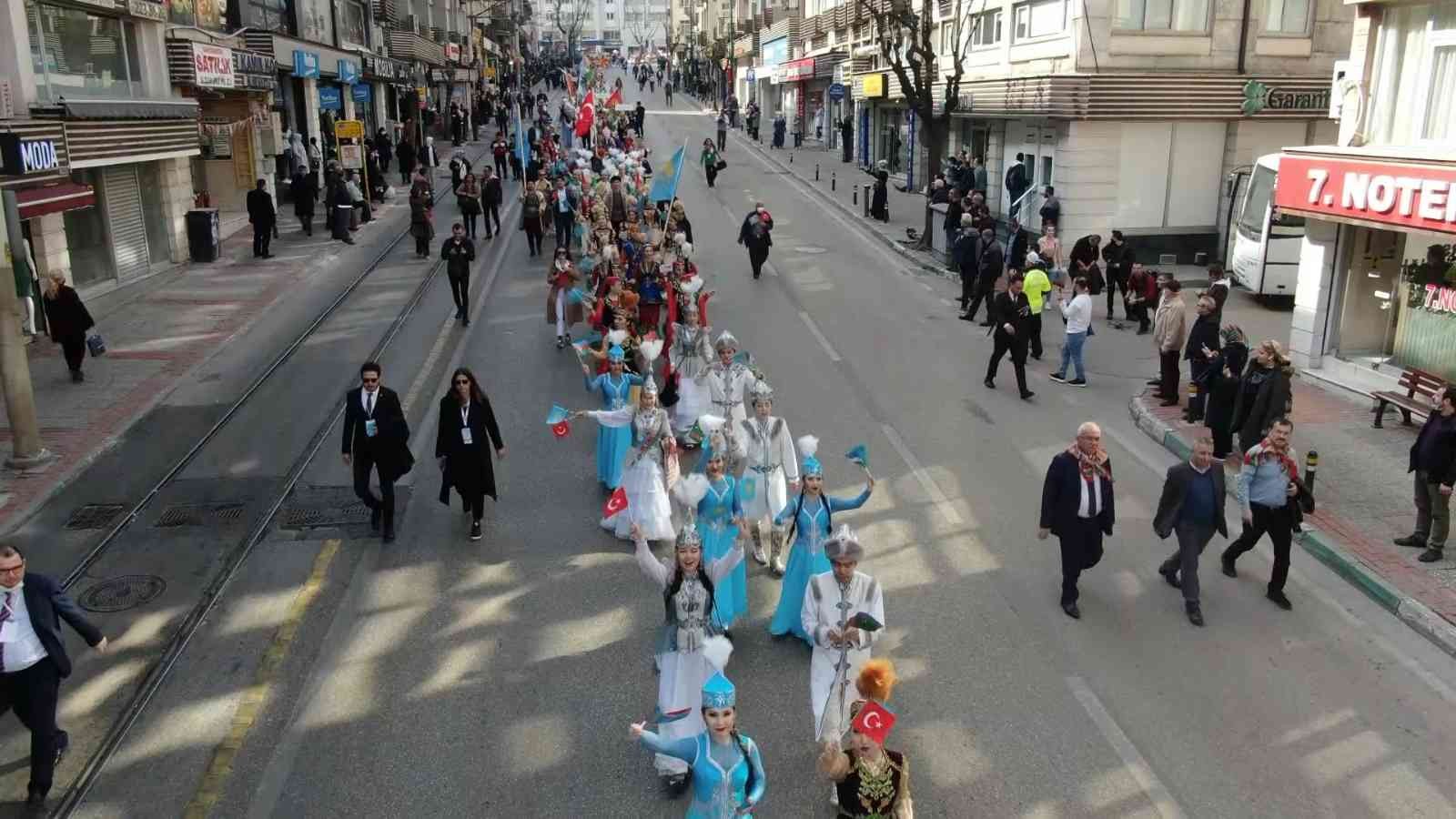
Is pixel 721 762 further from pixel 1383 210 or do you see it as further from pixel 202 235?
pixel 202 235

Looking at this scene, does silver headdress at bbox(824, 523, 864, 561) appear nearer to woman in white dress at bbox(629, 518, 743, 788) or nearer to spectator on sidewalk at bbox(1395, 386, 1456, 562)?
woman in white dress at bbox(629, 518, 743, 788)

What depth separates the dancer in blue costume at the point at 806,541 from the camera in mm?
8078

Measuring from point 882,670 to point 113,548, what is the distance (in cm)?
776

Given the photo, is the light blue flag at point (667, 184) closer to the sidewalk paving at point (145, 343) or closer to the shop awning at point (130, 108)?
the sidewalk paving at point (145, 343)

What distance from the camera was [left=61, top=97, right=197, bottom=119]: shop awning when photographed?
1928cm

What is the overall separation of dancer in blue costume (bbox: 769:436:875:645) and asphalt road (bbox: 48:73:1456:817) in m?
0.24

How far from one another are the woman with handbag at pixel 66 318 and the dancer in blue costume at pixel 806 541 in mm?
11361

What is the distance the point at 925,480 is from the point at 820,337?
6.71 m

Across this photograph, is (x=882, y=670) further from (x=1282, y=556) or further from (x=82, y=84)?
(x=82, y=84)

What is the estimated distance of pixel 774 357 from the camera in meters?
16.6

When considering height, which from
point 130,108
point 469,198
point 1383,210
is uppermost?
point 130,108

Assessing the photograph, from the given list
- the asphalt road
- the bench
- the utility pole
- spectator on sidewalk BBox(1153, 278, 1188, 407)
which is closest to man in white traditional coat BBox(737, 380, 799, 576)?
the asphalt road

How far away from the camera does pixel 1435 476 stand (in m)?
9.45

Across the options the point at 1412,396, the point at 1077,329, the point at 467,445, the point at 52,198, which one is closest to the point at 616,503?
the point at 467,445
